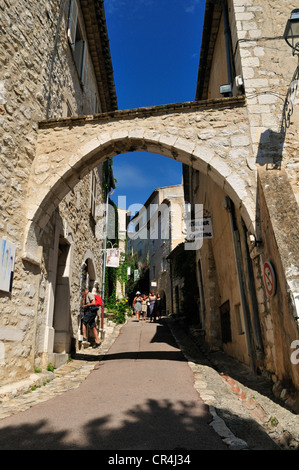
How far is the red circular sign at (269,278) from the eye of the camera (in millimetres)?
3658

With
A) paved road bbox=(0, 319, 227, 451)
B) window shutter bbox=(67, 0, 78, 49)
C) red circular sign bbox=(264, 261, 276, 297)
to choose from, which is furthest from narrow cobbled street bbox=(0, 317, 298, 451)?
window shutter bbox=(67, 0, 78, 49)

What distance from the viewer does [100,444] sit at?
2.15 m

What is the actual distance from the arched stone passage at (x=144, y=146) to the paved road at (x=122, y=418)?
2.06 m

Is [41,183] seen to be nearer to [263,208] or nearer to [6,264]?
[6,264]

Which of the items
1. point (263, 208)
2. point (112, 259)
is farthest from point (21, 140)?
point (112, 259)

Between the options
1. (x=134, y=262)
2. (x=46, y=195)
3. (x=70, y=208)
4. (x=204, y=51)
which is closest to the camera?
(x=46, y=195)

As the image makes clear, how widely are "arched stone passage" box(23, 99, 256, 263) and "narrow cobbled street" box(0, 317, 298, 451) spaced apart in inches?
75.5

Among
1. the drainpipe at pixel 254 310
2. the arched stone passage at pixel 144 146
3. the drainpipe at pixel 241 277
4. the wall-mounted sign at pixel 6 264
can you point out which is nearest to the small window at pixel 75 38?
the arched stone passage at pixel 144 146

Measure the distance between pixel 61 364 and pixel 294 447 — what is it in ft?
13.3

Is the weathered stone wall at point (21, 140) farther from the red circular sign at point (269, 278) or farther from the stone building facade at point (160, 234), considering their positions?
the stone building facade at point (160, 234)

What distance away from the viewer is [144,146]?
17.3ft

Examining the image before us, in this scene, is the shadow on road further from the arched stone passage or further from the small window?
the small window
